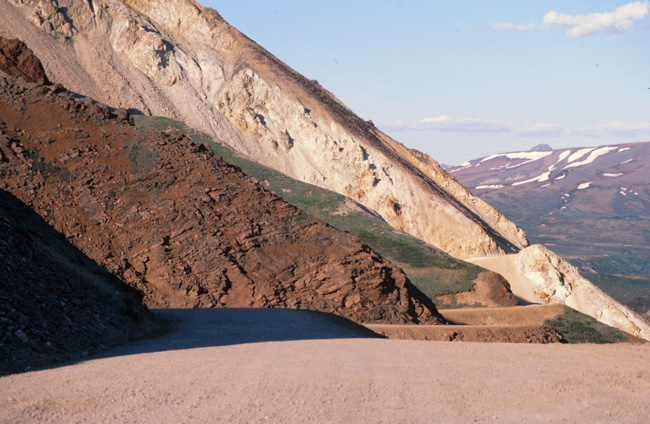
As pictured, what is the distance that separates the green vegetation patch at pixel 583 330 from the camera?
89.6 feet

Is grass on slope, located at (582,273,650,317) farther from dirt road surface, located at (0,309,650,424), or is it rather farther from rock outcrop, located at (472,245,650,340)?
dirt road surface, located at (0,309,650,424)

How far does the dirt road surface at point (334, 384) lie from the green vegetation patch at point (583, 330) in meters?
15.0

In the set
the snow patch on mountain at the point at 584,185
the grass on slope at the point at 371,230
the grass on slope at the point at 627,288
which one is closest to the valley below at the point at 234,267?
the grass on slope at the point at 371,230

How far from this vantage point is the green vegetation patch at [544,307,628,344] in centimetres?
2731

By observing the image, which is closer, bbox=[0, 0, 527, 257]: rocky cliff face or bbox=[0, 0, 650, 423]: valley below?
bbox=[0, 0, 650, 423]: valley below

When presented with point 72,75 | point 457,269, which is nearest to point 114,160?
point 457,269

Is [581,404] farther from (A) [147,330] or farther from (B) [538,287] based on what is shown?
(B) [538,287]

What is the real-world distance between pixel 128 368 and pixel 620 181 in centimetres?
20042

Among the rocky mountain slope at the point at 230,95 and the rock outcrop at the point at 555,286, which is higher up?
the rocky mountain slope at the point at 230,95

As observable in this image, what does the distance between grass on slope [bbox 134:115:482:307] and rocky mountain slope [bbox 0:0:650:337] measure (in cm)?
624

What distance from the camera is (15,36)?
4419 centimetres

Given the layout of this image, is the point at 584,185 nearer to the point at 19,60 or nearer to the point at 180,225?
the point at 19,60

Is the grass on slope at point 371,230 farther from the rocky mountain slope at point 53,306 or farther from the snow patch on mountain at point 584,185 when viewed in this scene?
the snow patch on mountain at point 584,185

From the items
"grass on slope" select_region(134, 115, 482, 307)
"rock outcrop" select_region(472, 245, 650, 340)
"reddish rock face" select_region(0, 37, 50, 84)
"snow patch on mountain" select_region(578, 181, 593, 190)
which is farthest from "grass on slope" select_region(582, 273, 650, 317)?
"snow patch on mountain" select_region(578, 181, 593, 190)
